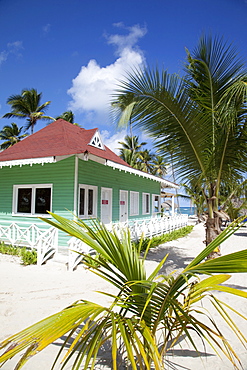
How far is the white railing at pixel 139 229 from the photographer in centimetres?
763

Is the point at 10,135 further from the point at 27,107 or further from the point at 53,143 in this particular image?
the point at 53,143

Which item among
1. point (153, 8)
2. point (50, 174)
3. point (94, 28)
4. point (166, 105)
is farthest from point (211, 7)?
point (50, 174)

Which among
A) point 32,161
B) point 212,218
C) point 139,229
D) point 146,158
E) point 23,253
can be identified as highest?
point 146,158

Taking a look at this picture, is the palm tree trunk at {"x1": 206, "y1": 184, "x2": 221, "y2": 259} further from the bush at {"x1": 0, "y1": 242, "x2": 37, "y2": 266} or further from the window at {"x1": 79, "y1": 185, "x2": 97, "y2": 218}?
the bush at {"x1": 0, "y1": 242, "x2": 37, "y2": 266}

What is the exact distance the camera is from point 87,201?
10.8m

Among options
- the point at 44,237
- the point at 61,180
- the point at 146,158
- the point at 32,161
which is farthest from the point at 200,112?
the point at 146,158

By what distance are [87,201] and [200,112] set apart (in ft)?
20.9

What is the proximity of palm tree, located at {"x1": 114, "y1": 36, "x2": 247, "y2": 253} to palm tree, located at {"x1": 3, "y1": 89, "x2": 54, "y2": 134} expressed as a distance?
25.8m

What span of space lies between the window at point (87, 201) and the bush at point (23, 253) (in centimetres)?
265

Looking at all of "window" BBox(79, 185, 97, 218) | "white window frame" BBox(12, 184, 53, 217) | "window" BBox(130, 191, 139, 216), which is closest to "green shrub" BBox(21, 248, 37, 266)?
"white window frame" BBox(12, 184, 53, 217)

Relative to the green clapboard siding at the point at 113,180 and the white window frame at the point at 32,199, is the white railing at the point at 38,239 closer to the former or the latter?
the white window frame at the point at 32,199

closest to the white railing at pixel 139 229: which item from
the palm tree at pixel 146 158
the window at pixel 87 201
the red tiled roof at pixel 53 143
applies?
the window at pixel 87 201

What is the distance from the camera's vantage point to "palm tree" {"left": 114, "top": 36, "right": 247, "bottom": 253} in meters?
5.97

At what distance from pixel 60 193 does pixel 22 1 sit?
6.82 meters
